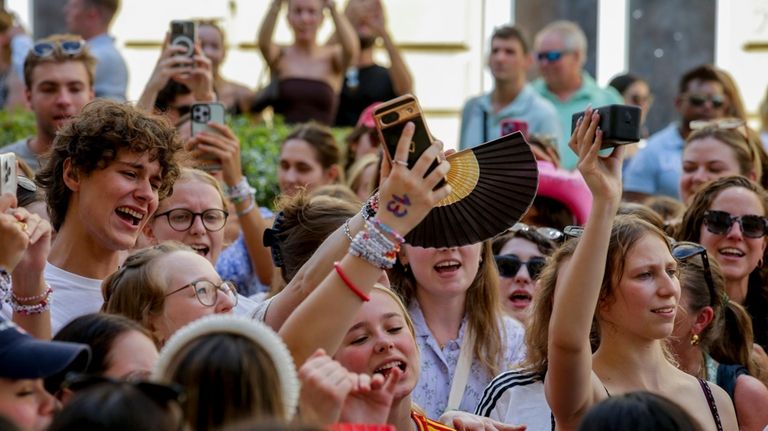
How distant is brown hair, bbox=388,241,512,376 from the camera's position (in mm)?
5766

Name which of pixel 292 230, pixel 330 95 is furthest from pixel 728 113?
pixel 292 230

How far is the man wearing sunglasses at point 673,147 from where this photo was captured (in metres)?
9.19

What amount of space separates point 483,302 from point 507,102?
12.9 ft

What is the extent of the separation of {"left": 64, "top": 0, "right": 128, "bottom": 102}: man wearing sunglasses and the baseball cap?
6.00 meters

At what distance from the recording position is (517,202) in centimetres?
424

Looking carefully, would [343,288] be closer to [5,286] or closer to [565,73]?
[5,286]

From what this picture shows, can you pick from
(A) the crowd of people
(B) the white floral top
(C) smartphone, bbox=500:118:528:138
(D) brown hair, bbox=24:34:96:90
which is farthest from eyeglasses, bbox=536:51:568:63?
(B) the white floral top

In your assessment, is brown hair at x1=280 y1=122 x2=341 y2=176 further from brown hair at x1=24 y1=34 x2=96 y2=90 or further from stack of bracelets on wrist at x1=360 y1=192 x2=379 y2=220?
stack of bracelets on wrist at x1=360 y1=192 x2=379 y2=220

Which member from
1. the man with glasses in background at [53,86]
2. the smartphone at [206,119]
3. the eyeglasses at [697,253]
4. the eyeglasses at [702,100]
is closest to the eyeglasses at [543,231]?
the eyeglasses at [697,253]

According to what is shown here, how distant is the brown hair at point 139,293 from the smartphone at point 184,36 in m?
2.41

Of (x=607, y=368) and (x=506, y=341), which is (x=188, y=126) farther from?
(x=607, y=368)

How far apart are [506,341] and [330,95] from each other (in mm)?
4633

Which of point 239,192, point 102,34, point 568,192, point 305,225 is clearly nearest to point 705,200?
point 568,192

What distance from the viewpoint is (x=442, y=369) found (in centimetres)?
567
